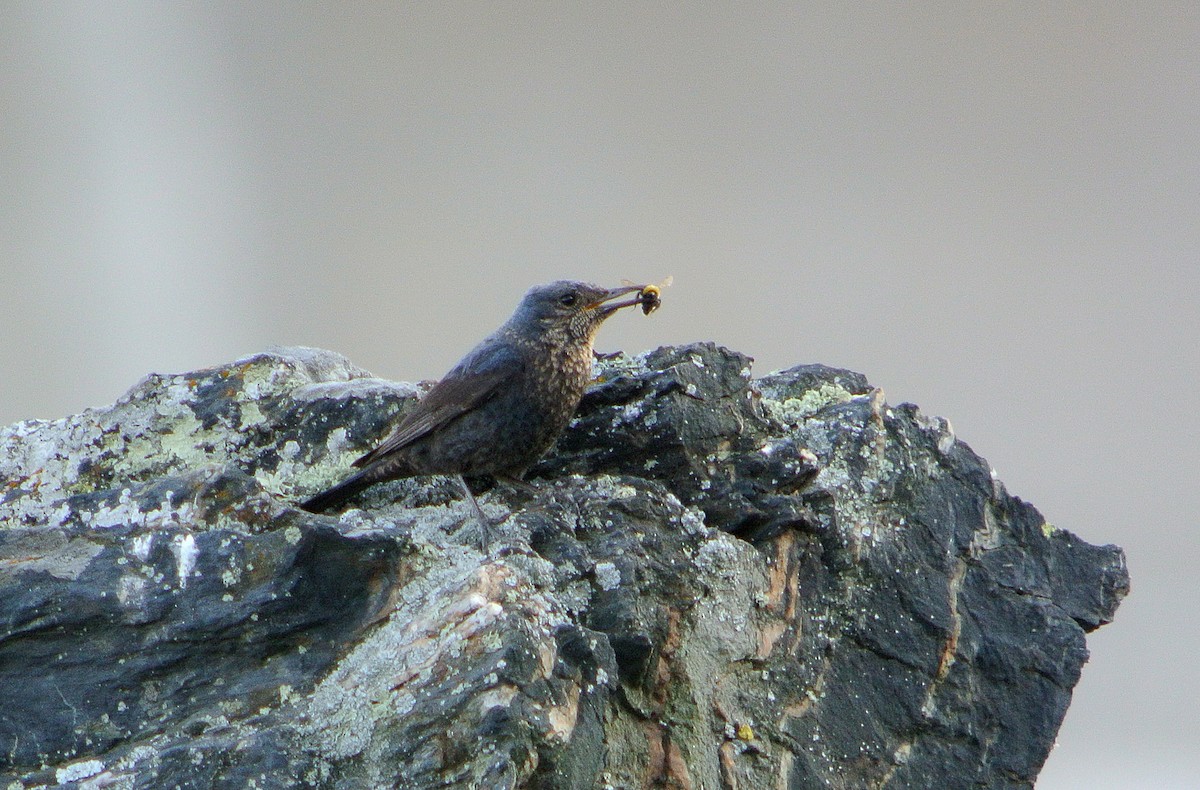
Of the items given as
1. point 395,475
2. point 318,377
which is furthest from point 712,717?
point 318,377

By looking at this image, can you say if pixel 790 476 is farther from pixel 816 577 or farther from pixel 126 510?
pixel 126 510

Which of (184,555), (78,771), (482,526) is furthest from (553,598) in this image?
(78,771)

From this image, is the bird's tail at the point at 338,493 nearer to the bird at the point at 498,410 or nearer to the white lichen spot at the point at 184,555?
the bird at the point at 498,410

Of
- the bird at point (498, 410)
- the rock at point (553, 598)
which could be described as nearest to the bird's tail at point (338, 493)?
the bird at point (498, 410)

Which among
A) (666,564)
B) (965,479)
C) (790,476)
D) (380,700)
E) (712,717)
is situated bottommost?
(380,700)

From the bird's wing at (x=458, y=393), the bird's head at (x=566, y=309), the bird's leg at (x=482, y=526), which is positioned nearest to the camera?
the bird's leg at (x=482, y=526)

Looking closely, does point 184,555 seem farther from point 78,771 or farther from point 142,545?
point 78,771

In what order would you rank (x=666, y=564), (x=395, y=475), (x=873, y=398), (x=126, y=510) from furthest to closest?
(x=873, y=398) → (x=395, y=475) → (x=666, y=564) → (x=126, y=510)

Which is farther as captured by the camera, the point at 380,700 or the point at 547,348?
the point at 547,348
